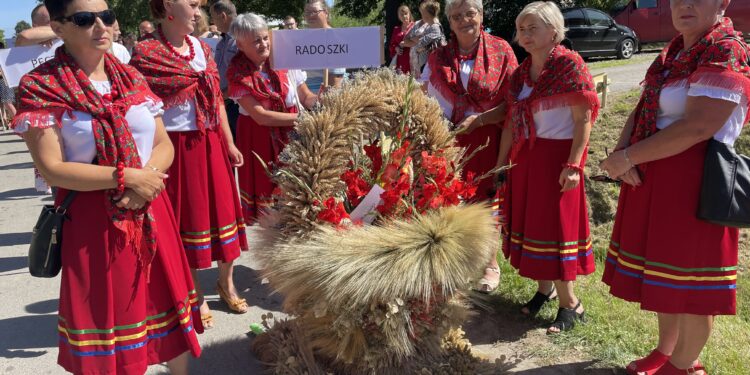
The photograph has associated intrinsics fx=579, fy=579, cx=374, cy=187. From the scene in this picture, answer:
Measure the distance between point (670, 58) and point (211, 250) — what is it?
2662mm

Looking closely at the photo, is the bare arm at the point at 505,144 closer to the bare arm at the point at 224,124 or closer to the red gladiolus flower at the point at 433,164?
the red gladiolus flower at the point at 433,164

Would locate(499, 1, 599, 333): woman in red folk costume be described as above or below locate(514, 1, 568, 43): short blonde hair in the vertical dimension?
below

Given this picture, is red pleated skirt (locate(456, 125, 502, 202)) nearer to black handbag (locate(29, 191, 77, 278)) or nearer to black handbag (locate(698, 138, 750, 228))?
black handbag (locate(698, 138, 750, 228))

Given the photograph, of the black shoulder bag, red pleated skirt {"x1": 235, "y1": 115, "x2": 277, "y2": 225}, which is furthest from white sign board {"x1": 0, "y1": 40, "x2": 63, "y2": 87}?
the black shoulder bag

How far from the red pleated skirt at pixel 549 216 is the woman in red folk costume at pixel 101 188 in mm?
1918

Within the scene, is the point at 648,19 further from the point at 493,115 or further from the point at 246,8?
the point at 493,115

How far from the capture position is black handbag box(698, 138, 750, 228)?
7.61 ft

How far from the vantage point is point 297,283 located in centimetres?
217

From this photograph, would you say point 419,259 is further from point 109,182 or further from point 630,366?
point 630,366

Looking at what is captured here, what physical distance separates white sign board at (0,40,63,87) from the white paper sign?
3322mm

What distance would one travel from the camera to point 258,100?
12.4ft

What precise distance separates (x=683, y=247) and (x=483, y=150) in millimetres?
1485

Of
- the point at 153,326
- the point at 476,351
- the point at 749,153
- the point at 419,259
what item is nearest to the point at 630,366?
→ the point at 476,351

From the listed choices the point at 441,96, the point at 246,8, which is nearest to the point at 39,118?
the point at 441,96
